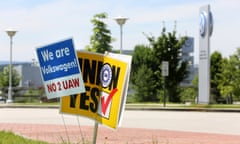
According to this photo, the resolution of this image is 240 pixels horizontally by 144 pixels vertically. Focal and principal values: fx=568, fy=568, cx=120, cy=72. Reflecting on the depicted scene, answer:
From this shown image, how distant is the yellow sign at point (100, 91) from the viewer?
675 centimetres

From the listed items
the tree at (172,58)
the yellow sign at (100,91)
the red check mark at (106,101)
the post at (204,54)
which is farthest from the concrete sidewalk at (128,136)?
the tree at (172,58)

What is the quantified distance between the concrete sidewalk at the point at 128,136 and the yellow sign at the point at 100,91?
15.3 ft

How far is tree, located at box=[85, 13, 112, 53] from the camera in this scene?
4728cm

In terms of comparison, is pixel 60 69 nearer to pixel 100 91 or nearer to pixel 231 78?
pixel 100 91

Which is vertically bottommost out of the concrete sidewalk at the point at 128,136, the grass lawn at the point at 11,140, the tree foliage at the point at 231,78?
the concrete sidewalk at the point at 128,136

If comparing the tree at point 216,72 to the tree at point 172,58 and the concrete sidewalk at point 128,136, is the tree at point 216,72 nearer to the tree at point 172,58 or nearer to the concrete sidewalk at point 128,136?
the tree at point 172,58

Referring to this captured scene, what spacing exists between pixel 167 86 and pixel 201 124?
21.9m

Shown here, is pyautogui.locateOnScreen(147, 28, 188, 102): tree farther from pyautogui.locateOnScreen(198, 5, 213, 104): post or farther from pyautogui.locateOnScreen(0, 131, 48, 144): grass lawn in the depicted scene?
pyautogui.locateOnScreen(0, 131, 48, 144): grass lawn

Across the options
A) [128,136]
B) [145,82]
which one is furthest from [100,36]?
[128,136]

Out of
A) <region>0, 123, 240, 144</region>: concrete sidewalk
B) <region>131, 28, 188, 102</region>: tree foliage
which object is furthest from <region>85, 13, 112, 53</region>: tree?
<region>0, 123, 240, 144</region>: concrete sidewalk

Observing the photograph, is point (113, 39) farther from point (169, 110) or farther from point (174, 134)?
point (174, 134)

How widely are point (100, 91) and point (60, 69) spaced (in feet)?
1.90

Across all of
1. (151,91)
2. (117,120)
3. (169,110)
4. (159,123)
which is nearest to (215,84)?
(151,91)

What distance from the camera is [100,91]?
6.95 metres
